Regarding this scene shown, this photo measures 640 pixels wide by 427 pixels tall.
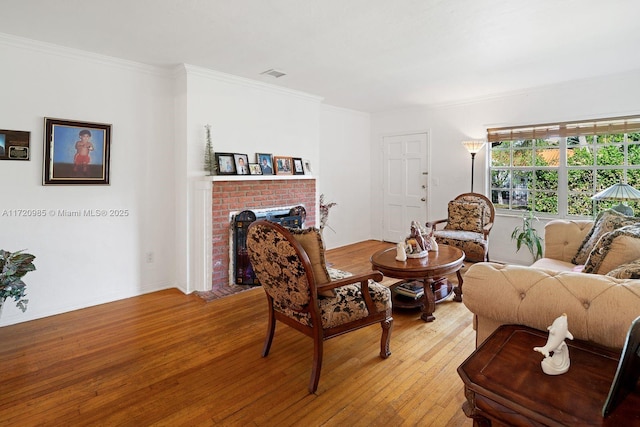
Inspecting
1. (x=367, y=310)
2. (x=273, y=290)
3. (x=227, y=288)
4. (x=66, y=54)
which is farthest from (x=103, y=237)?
(x=367, y=310)

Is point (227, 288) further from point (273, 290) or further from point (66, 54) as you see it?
point (66, 54)

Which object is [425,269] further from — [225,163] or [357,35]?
[225,163]

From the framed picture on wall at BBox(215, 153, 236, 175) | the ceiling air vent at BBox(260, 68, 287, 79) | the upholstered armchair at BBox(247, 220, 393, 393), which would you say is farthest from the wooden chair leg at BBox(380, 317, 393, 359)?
the ceiling air vent at BBox(260, 68, 287, 79)

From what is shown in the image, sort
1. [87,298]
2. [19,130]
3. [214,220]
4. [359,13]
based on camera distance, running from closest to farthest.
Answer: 1. [359,13]
2. [19,130]
3. [87,298]
4. [214,220]

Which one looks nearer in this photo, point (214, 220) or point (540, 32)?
point (540, 32)

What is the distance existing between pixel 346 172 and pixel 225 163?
2719 mm

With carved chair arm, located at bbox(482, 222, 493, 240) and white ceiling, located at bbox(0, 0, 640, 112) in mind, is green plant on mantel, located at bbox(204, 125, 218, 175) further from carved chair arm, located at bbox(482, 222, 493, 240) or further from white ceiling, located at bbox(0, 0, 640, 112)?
carved chair arm, located at bbox(482, 222, 493, 240)

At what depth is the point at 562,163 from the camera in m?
4.60

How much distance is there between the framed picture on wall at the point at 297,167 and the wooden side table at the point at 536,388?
3801 millimetres

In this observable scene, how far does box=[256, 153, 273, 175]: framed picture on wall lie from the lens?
4.40 meters

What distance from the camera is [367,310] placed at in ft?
7.56

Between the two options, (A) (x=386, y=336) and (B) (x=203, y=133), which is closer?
(A) (x=386, y=336)

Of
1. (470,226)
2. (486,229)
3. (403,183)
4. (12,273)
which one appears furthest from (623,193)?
(12,273)

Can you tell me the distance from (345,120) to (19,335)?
16.8ft
